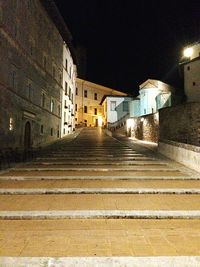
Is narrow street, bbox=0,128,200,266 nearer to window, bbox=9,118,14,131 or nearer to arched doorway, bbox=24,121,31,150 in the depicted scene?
window, bbox=9,118,14,131

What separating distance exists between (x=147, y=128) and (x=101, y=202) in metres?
18.8

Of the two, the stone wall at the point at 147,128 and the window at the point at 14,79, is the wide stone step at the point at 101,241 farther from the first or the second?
the stone wall at the point at 147,128

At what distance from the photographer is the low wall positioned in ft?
28.8

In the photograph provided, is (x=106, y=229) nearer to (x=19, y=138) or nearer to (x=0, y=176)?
(x=0, y=176)

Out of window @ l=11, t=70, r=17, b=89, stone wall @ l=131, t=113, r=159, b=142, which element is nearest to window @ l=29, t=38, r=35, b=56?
window @ l=11, t=70, r=17, b=89

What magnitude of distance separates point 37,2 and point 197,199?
20.2 meters

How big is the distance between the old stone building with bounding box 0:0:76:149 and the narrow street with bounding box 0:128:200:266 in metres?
8.15

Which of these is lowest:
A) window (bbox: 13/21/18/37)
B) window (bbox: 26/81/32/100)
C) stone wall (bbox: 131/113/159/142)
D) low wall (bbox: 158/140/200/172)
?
low wall (bbox: 158/140/200/172)

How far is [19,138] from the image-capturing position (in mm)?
16328

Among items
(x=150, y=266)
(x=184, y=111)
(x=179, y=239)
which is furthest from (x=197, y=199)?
(x=184, y=111)

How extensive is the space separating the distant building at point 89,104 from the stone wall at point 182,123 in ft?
99.0

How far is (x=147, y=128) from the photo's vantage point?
23453mm

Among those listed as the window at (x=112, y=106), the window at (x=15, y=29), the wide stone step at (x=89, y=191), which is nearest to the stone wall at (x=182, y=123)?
the wide stone step at (x=89, y=191)

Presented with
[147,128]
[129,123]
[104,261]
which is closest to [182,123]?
[147,128]
